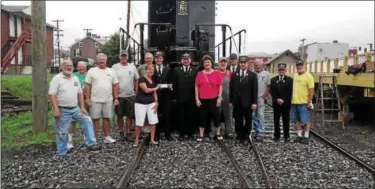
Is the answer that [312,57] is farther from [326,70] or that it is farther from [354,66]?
[354,66]

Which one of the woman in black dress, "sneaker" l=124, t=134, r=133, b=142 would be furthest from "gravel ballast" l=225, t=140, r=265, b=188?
"sneaker" l=124, t=134, r=133, b=142

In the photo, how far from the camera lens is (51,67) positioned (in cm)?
4188

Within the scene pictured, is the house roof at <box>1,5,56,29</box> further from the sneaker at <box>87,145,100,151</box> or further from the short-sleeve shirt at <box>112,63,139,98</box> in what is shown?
the sneaker at <box>87,145,100,151</box>

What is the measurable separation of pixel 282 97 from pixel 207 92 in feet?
5.84

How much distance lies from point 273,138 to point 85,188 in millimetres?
5121

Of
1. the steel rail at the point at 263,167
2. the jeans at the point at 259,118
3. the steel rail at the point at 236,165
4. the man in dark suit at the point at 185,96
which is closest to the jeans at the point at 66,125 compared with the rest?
the man in dark suit at the point at 185,96

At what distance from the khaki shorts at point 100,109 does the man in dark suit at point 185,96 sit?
1457 mm

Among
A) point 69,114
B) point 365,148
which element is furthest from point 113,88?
point 365,148

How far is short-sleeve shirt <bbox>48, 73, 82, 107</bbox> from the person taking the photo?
293 inches

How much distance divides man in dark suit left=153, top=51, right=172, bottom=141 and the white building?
42785 millimetres

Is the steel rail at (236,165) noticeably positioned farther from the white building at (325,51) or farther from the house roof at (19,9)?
the white building at (325,51)

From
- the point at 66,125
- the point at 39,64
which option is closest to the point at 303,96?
the point at 66,125

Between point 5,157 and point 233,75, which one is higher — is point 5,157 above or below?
below

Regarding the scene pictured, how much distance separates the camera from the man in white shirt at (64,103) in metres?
7.44
